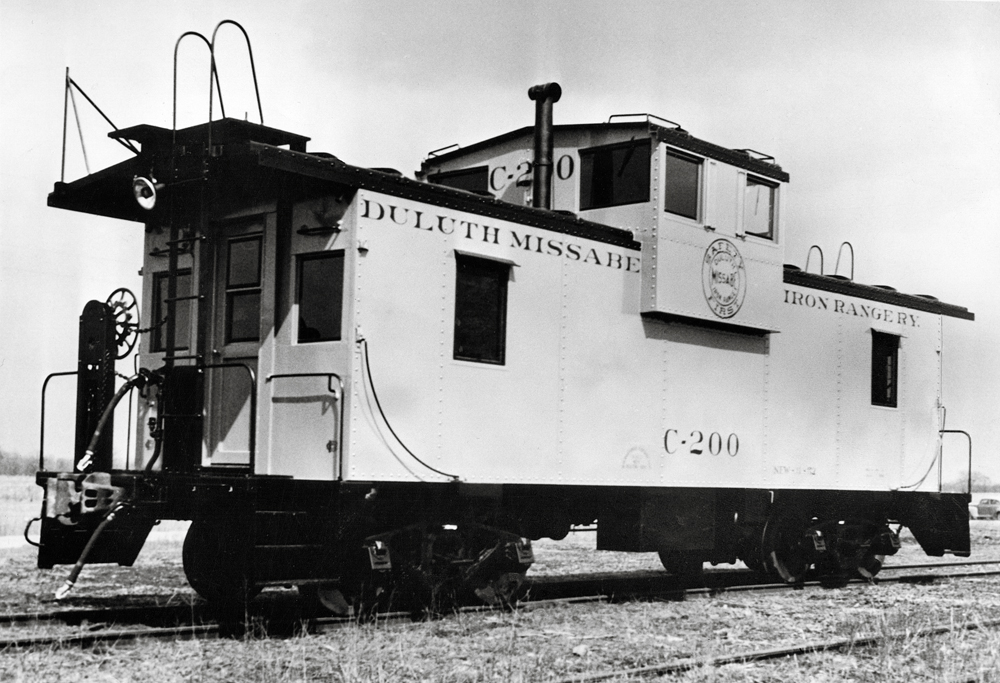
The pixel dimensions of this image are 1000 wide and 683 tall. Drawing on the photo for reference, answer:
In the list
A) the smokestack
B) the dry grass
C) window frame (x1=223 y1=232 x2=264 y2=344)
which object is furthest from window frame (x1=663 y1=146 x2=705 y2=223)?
window frame (x1=223 y1=232 x2=264 y2=344)

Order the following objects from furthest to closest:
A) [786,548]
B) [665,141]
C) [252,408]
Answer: [786,548]
[665,141]
[252,408]

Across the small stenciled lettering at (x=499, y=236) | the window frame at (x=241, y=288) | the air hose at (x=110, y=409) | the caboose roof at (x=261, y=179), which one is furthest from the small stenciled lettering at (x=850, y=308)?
the air hose at (x=110, y=409)

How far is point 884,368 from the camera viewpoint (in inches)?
571

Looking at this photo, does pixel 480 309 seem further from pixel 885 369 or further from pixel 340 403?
pixel 885 369

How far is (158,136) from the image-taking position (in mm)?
9430

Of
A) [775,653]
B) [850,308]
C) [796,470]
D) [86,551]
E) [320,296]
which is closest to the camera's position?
[775,653]

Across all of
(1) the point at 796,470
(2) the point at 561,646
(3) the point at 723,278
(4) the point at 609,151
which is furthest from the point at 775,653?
(4) the point at 609,151

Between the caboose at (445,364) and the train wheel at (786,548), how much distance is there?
0.03 metres

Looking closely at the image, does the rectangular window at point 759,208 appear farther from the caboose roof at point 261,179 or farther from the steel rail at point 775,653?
the steel rail at point 775,653

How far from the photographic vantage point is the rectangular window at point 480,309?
32.1 ft

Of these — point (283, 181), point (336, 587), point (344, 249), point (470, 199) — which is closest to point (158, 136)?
point (283, 181)

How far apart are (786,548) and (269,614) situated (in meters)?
6.39

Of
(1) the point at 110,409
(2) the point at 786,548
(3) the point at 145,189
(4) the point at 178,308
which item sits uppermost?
(3) the point at 145,189

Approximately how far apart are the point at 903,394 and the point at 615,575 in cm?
428
